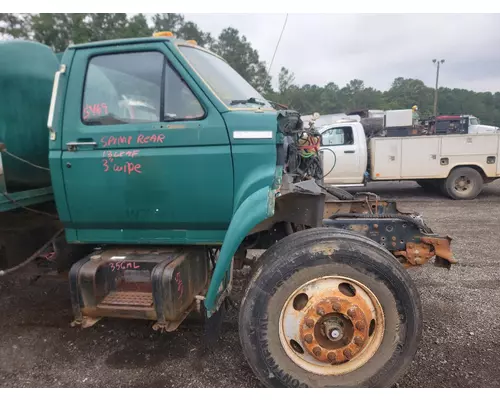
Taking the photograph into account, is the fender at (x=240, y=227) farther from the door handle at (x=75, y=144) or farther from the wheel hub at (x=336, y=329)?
the door handle at (x=75, y=144)

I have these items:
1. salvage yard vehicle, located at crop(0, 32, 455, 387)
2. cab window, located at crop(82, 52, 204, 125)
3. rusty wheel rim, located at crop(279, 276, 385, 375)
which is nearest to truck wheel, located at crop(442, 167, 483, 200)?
salvage yard vehicle, located at crop(0, 32, 455, 387)

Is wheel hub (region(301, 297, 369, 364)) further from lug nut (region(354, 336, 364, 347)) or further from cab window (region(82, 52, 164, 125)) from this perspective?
cab window (region(82, 52, 164, 125))

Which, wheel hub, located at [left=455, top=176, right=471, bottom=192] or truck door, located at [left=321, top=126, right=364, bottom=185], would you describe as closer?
wheel hub, located at [left=455, top=176, right=471, bottom=192]

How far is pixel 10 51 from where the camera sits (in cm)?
285

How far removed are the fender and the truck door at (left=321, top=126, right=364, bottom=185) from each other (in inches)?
292

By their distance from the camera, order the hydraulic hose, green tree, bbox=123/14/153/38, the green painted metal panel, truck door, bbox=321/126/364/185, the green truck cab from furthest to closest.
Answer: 1. green tree, bbox=123/14/153/38
2. truck door, bbox=321/126/364/185
3. the hydraulic hose
4. the green painted metal panel
5. the green truck cab

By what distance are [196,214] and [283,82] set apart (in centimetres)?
3125

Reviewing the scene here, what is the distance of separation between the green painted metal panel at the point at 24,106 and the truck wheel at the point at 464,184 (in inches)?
367

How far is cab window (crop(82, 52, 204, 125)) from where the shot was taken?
264 centimetres

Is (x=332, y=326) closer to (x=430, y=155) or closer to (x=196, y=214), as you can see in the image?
(x=196, y=214)

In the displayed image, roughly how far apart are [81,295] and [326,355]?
5.69ft

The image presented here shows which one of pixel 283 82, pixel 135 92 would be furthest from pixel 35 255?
pixel 283 82

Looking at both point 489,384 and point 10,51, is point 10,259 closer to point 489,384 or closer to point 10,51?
point 10,51

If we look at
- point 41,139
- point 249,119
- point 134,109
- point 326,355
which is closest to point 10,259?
point 41,139
